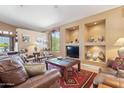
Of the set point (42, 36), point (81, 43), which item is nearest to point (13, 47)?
point (42, 36)

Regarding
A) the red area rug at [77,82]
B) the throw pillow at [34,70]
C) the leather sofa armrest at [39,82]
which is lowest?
the red area rug at [77,82]

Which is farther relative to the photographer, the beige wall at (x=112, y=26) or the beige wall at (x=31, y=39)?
the beige wall at (x=31, y=39)

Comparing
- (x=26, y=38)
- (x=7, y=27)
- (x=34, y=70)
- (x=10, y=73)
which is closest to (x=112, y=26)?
(x=34, y=70)

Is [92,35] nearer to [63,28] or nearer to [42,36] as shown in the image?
[63,28]

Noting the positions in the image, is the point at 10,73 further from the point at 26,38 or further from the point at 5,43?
the point at 5,43

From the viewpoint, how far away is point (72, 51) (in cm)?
534

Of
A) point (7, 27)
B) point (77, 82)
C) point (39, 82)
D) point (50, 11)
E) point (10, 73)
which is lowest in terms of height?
point (77, 82)

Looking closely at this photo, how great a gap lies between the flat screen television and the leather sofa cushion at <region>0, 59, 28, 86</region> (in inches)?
152

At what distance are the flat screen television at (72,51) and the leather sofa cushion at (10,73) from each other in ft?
12.7

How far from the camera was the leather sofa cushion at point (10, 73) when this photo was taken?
1300 millimetres

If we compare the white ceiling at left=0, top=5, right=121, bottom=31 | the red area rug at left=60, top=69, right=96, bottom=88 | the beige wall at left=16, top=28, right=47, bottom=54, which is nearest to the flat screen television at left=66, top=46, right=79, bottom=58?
the white ceiling at left=0, top=5, right=121, bottom=31

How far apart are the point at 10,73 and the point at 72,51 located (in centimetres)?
418

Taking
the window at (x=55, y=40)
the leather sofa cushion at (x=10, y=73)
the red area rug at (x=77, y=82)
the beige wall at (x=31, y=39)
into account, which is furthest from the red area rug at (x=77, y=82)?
the beige wall at (x=31, y=39)

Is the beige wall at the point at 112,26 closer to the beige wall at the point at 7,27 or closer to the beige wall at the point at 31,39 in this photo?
the beige wall at the point at 31,39
